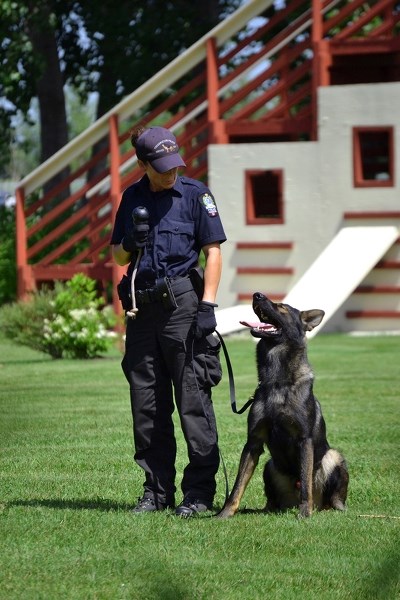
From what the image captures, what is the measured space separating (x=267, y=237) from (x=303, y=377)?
53.7ft

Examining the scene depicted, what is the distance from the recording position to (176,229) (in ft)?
24.6

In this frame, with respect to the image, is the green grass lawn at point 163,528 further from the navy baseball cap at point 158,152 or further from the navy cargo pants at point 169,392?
the navy baseball cap at point 158,152

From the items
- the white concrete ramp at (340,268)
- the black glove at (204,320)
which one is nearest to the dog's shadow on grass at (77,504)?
the black glove at (204,320)

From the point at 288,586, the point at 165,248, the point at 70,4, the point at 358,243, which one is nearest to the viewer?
the point at 288,586

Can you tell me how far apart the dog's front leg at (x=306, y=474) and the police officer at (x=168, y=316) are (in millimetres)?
577

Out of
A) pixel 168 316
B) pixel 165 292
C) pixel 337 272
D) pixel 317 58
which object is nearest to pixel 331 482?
pixel 168 316

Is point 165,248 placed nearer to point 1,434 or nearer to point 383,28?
point 1,434

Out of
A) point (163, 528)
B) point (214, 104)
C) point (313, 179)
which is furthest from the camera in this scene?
point (214, 104)

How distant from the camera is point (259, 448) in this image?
24.6ft

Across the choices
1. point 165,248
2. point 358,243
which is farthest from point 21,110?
point 165,248

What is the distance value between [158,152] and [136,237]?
1.68ft

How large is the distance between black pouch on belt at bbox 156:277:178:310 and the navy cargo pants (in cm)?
6

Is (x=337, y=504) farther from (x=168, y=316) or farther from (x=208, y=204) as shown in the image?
(x=208, y=204)

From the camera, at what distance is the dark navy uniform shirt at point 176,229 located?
7508 millimetres
